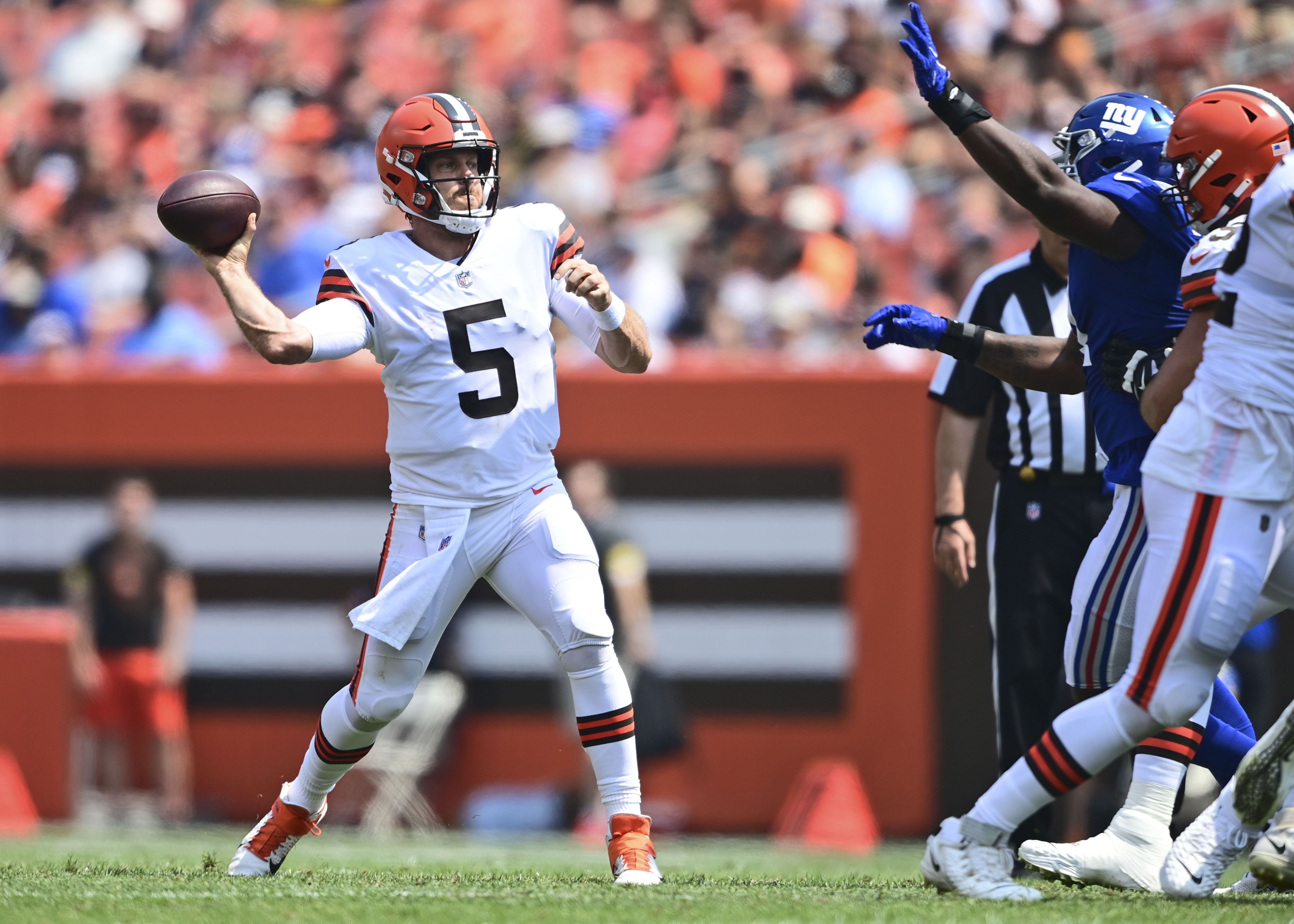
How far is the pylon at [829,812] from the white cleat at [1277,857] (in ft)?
10.2

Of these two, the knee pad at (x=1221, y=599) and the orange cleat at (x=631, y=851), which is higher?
the knee pad at (x=1221, y=599)

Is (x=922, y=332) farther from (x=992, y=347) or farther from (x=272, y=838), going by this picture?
(x=272, y=838)

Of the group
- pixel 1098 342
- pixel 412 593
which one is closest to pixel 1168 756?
pixel 1098 342

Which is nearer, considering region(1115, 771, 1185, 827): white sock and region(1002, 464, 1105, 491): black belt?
region(1115, 771, 1185, 827): white sock

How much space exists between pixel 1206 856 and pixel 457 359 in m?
2.39

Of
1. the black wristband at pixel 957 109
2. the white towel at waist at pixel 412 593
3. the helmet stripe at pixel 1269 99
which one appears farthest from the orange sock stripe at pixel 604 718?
the helmet stripe at pixel 1269 99

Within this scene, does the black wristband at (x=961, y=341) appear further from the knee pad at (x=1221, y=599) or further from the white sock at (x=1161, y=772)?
the white sock at (x=1161, y=772)

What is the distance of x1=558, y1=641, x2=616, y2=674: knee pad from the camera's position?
15.4 feet

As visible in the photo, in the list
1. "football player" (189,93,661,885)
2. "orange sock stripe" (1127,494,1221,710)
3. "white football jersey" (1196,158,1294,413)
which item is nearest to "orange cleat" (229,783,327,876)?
"football player" (189,93,661,885)

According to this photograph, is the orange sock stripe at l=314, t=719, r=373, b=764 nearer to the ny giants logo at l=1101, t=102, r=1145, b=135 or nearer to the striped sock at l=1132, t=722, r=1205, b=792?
the striped sock at l=1132, t=722, r=1205, b=792

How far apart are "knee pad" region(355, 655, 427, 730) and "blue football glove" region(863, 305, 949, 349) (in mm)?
1583

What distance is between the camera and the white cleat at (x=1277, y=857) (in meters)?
4.21

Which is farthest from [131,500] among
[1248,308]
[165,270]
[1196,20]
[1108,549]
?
[1196,20]

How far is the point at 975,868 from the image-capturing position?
13.6 ft
